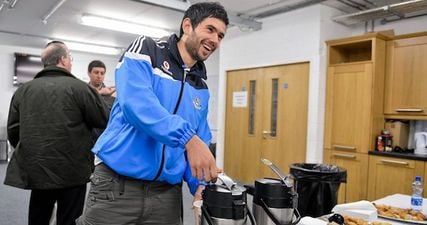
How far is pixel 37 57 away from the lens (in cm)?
793

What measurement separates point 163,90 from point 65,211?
49.3 inches

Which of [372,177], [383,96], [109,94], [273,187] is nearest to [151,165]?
[273,187]

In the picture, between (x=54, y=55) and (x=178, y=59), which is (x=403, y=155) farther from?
(x=54, y=55)

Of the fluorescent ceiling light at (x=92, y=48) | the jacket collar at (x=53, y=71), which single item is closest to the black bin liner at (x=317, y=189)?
the jacket collar at (x=53, y=71)

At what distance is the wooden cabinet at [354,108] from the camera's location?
384cm

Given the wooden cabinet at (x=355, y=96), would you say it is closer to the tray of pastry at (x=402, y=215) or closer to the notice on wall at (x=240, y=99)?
the notice on wall at (x=240, y=99)

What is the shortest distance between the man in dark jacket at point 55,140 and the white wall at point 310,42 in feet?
9.98

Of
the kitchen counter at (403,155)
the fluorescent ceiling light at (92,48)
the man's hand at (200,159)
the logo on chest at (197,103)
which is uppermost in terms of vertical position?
the fluorescent ceiling light at (92,48)

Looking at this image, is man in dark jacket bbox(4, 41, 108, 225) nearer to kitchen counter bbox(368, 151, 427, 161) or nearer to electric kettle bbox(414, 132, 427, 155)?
kitchen counter bbox(368, 151, 427, 161)

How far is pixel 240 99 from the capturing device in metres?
5.48

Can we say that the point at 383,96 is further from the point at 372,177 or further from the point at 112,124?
the point at 112,124

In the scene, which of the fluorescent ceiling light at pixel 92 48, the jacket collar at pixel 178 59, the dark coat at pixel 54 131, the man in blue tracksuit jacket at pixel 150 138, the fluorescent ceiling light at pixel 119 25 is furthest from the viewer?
the fluorescent ceiling light at pixel 92 48

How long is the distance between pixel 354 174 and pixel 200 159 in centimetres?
356

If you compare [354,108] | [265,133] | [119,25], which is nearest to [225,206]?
[354,108]
